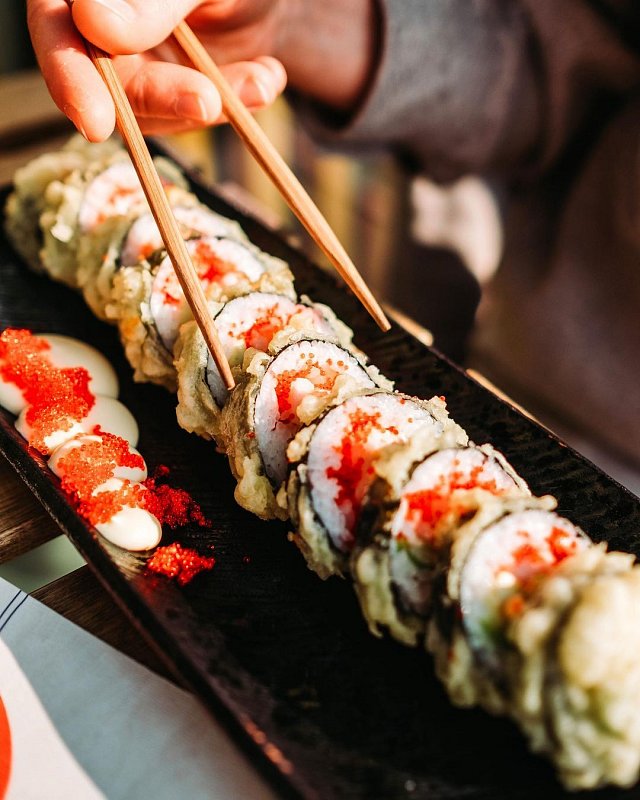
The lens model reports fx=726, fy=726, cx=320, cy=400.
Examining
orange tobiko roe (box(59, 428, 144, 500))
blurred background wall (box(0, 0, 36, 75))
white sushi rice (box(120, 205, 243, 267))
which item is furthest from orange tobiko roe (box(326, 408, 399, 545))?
blurred background wall (box(0, 0, 36, 75))

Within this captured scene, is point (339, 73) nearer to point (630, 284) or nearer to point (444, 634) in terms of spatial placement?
point (630, 284)

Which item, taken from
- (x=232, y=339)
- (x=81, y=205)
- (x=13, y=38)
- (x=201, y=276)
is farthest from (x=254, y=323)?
(x=13, y=38)

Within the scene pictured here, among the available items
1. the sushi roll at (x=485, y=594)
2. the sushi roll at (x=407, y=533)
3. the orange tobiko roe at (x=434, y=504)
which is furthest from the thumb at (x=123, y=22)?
the sushi roll at (x=485, y=594)

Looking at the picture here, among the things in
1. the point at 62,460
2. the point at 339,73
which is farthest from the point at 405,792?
the point at 339,73

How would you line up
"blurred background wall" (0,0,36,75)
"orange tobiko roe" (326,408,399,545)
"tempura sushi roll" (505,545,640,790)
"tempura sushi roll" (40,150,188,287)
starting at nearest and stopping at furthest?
1. "tempura sushi roll" (505,545,640,790)
2. "orange tobiko roe" (326,408,399,545)
3. "tempura sushi roll" (40,150,188,287)
4. "blurred background wall" (0,0,36,75)

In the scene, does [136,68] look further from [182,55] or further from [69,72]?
[69,72]

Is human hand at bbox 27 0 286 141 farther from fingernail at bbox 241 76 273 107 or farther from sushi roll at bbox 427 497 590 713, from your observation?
sushi roll at bbox 427 497 590 713
